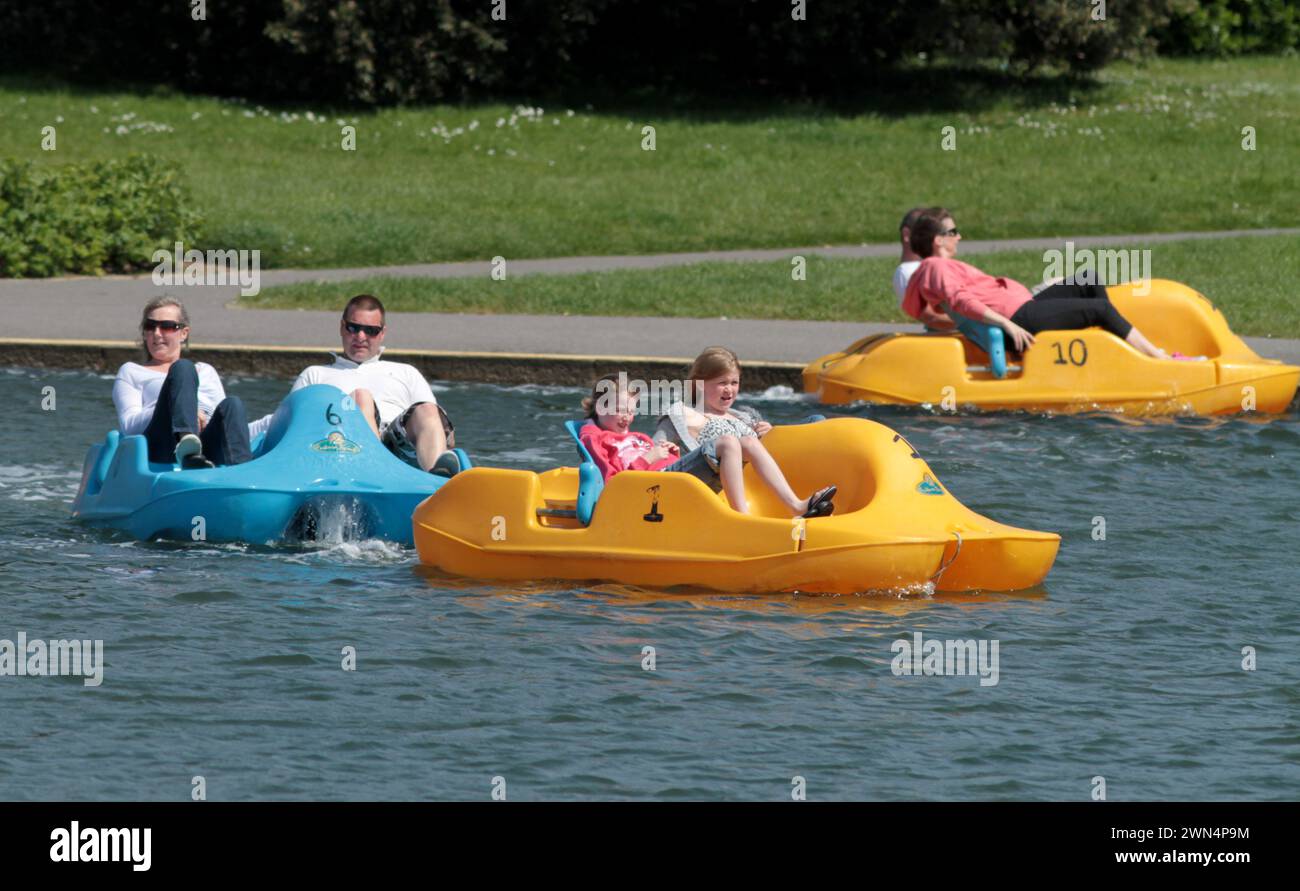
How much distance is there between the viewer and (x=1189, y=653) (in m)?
7.82

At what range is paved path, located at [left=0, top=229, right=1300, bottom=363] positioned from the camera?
14711 mm

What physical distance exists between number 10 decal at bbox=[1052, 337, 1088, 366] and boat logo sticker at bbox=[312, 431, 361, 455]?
17.7 ft

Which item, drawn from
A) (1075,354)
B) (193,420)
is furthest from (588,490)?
(1075,354)

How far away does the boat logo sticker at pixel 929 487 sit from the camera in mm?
8594

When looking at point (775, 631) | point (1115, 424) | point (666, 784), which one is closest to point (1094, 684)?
point (775, 631)

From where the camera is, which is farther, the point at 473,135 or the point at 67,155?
the point at 473,135

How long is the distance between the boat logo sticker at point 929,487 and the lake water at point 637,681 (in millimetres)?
429

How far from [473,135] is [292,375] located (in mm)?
12410

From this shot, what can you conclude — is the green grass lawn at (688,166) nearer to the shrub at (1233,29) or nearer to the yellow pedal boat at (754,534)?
the shrub at (1233,29)

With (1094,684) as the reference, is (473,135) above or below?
above

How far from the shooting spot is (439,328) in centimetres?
1555

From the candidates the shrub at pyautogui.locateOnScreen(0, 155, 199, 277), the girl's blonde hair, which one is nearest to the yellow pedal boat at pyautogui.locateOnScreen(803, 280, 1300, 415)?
the girl's blonde hair

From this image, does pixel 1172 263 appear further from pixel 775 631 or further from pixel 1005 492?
pixel 775 631

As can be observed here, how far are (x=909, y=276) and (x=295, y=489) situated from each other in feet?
18.8
